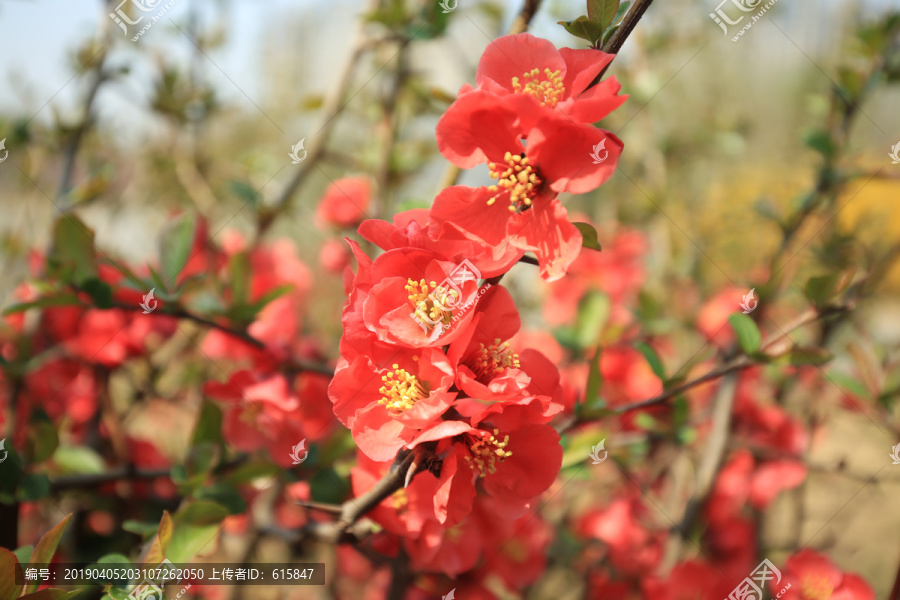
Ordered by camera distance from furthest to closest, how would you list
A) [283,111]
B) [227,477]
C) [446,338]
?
[283,111]
[227,477]
[446,338]

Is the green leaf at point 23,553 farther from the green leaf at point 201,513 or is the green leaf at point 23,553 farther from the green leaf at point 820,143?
the green leaf at point 820,143

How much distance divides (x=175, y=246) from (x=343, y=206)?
2.17ft

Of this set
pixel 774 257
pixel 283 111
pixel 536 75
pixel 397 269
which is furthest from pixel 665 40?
pixel 283 111

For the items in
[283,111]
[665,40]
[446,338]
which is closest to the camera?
[446,338]

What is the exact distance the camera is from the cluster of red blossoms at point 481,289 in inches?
18.4

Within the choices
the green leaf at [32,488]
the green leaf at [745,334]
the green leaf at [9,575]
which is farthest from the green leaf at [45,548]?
the green leaf at [745,334]

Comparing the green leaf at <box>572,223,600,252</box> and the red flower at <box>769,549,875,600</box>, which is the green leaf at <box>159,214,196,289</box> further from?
the red flower at <box>769,549,875,600</box>

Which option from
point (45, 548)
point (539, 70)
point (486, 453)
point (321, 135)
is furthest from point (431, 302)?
point (321, 135)

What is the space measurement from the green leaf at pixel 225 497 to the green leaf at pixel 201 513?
0.05 m

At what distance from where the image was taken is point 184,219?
0.83 metres

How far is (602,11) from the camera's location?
502 mm

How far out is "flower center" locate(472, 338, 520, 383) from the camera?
504mm

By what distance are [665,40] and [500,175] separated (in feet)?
6.08

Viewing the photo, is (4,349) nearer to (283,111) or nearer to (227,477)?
(227,477)
